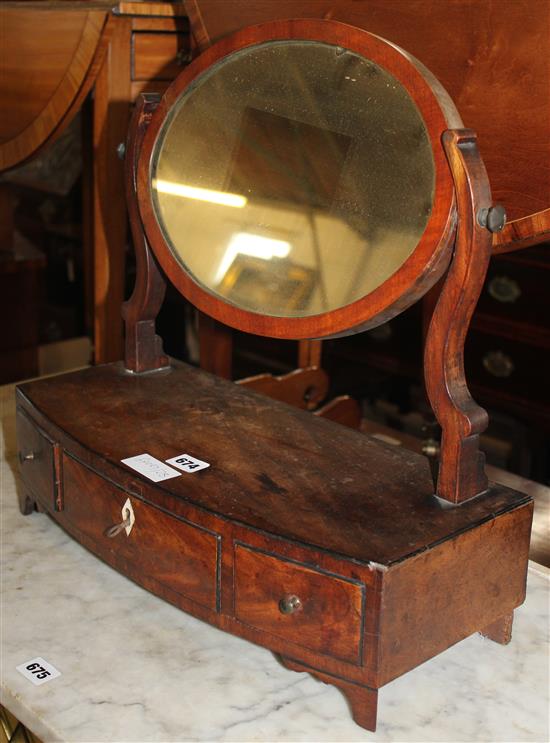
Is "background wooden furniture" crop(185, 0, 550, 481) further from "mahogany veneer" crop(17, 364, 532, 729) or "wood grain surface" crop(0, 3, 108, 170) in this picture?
"mahogany veneer" crop(17, 364, 532, 729)

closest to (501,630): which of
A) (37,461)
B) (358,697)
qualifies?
(358,697)

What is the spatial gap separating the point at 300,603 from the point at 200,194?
22.8 inches

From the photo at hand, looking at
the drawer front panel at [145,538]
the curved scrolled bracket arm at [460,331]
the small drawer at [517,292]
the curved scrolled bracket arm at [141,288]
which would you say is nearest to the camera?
the curved scrolled bracket arm at [460,331]

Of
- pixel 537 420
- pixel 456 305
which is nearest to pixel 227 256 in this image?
pixel 456 305

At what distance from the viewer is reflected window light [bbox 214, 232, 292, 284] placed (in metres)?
1.36

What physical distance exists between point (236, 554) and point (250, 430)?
27cm

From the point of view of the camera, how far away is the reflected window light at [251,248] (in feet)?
4.46

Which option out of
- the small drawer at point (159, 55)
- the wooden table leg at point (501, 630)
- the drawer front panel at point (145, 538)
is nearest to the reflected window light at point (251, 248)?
the drawer front panel at point (145, 538)

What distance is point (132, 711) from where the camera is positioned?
4.02ft

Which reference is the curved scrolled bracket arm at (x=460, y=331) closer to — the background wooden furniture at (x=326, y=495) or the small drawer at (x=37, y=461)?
the background wooden furniture at (x=326, y=495)

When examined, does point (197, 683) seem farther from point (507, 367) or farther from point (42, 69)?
point (507, 367)

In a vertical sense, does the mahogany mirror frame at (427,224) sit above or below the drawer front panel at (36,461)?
above

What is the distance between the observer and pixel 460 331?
1.20 m

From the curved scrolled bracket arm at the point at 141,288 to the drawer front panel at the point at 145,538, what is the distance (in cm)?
26
